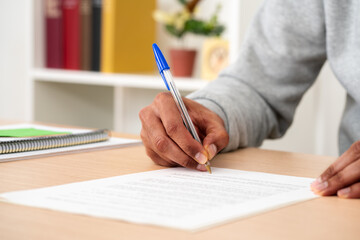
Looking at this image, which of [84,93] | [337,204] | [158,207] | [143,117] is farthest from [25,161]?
[84,93]

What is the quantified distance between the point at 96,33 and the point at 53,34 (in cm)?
19

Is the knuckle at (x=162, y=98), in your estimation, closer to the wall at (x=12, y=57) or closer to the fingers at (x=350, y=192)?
the fingers at (x=350, y=192)

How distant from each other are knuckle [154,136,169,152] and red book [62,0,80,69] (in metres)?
1.33

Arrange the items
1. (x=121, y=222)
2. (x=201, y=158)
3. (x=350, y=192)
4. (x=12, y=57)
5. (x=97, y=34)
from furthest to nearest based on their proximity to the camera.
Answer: (x=12, y=57)
(x=97, y=34)
(x=201, y=158)
(x=350, y=192)
(x=121, y=222)

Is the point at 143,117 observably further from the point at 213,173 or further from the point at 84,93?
the point at 84,93

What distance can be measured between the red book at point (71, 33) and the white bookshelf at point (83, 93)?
0.25 feet

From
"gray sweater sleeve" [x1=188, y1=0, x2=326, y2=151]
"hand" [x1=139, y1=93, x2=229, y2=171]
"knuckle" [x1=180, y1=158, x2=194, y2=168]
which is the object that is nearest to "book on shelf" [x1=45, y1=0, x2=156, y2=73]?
"gray sweater sleeve" [x1=188, y1=0, x2=326, y2=151]

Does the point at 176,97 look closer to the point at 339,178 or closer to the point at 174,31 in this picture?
the point at 339,178

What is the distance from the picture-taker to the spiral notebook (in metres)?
0.73

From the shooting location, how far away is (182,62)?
1.80 meters

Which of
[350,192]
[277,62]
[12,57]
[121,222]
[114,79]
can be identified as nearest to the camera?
[121,222]

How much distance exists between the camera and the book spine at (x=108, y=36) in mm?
1816

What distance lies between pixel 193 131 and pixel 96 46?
129cm

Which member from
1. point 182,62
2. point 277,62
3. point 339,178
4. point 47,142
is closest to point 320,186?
point 339,178
